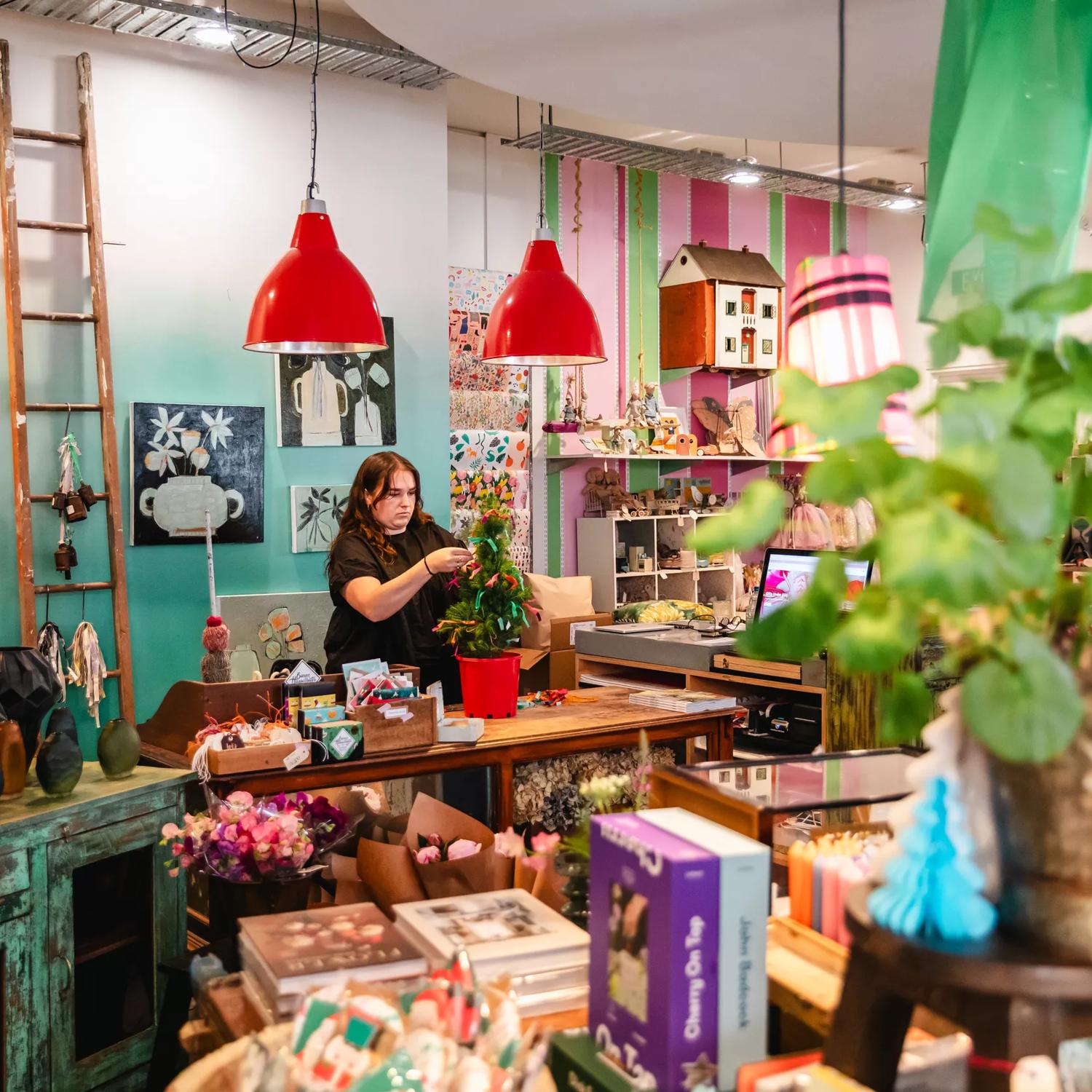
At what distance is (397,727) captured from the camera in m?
3.27

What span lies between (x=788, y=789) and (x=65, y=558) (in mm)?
3942

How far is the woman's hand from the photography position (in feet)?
12.6

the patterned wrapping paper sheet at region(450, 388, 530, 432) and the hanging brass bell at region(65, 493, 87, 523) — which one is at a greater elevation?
the patterned wrapping paper sheet at region(450, 388, 530, 432)

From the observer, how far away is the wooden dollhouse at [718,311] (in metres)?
7.78

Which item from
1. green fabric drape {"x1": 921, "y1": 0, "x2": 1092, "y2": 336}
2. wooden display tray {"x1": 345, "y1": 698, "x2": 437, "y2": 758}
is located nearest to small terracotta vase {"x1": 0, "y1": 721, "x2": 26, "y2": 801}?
wooden display tray {"x1": 345, "y1": 698, "x2": 437, "y2": 758}

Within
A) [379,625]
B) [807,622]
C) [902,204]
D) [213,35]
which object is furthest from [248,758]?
[902,204]

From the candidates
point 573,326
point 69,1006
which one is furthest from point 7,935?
point 573,326

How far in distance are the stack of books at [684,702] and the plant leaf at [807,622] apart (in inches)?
113

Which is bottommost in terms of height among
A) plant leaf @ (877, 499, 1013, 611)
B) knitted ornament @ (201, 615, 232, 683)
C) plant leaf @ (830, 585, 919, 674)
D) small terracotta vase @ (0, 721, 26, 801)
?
small terracotta vase @ (0, 721, 26, 801)

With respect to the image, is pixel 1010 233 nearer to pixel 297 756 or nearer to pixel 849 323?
pixel 849 323

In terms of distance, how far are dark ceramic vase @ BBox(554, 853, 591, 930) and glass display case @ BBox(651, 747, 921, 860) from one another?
0.52 feet

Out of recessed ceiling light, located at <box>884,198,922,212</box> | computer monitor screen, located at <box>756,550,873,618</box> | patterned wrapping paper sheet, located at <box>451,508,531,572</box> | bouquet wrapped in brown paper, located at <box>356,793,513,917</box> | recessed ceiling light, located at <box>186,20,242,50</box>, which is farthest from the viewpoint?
recessed ceiling light, located at <box>884,198,922,212</box>

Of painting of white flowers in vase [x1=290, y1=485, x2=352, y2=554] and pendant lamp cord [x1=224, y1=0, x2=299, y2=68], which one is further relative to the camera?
painting of white flowers in vase [x1=290, y1=485, x2=352, y2=554]

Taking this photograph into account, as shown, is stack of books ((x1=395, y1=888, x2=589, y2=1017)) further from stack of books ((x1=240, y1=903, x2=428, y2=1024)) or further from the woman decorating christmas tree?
the woman decorating christmas tree
